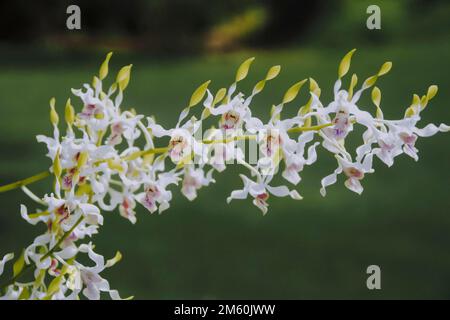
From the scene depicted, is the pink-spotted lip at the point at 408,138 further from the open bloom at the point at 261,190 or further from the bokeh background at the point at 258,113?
the bokeh background at the point at 258,113

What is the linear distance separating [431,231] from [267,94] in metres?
2.01

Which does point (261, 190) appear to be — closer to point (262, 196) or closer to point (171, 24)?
point (262, 196)

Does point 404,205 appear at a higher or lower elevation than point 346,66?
higher

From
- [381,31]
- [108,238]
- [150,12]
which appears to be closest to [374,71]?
[381,31]

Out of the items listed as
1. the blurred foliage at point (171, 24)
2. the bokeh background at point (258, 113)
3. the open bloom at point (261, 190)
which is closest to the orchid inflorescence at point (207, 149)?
the open bloom at point (261, 190)

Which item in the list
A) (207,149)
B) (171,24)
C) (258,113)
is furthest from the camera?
(171,24)

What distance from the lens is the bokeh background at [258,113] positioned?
7.12 feet

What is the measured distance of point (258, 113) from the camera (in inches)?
155

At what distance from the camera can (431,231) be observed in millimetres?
2492

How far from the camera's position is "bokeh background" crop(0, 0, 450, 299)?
2170 mm

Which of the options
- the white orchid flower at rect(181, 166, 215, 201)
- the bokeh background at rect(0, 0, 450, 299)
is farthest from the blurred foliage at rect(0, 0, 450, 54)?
the white orchid flower at rect(181, 166, 215, 201)

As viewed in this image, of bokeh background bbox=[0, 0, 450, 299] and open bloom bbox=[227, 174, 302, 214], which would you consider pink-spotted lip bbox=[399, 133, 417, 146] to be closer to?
open bloom bbox=[227, 174, 302, 214]

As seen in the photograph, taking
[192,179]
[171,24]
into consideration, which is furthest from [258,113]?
[192,179]

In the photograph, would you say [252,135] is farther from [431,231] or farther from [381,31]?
[381,31]
